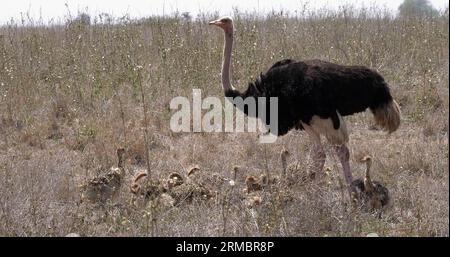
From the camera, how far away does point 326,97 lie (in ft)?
13.3

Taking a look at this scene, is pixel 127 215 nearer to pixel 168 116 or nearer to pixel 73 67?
pixel 168 116

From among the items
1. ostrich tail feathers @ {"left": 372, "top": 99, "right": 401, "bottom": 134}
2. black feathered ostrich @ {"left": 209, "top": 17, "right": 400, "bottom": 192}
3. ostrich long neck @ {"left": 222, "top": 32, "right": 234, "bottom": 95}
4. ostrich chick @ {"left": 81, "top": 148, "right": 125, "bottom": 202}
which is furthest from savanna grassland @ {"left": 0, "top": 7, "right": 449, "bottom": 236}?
ostrich long neck @ {"left": 222, "top": 32, "right": 234, "bottom": 95}

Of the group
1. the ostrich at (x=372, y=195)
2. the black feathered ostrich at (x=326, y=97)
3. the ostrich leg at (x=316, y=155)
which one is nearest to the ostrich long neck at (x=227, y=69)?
the black feathered ostrich at (x=326, y=97)

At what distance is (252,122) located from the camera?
6.01 m

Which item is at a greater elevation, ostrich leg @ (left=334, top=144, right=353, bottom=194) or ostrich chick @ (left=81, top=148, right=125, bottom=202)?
ostrich leg @ (left=334, top=144, right=353, bottom=194)

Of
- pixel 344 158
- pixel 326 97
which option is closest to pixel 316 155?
pixel 344 158

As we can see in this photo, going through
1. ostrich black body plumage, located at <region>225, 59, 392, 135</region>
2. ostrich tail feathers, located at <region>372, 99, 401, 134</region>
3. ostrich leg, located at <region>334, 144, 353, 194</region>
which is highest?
ostrich black body plumage, located at <region>225, 59, 392, 135</region>

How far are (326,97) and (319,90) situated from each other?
0.22 feet

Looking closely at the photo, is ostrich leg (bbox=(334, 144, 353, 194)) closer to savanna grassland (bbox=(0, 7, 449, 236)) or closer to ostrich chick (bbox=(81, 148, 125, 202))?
savanna grassland (bbox=(0, 7, 449, 236))

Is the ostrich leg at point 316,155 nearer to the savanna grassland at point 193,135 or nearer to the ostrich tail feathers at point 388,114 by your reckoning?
the savanna grassland at point 193,135

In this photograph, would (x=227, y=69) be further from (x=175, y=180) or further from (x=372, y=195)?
(x=372, y=195)

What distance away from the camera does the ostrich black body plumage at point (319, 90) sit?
13.4ft

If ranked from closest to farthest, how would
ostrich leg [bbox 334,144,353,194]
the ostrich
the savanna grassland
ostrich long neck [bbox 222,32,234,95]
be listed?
the savanna grassland → the ostrich → ostrich leg [bbox 334,144,353,194] → ostrich long neck [bbox 222,32,234,95]

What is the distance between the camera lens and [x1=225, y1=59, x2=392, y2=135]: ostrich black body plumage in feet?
13.4
